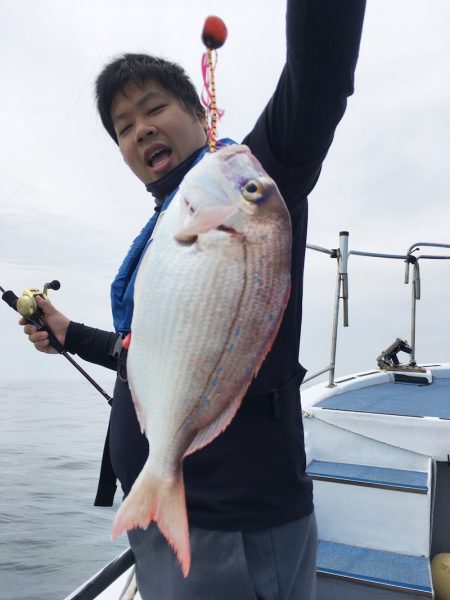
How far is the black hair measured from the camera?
4.99 ft

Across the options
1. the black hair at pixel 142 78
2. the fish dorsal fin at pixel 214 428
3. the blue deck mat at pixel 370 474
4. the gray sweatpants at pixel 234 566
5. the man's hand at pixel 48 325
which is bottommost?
the blue deck mat at pixel 370 474

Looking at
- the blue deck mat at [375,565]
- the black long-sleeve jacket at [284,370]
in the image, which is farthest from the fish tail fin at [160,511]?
the blue deck mat at [375,565]

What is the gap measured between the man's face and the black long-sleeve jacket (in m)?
0.25

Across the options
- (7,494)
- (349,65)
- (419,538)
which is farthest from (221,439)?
(7,494)

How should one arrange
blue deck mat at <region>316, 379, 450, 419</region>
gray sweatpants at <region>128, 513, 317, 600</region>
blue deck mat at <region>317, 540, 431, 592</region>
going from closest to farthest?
gray sweatpants at <region>128, 513, 317, 600</region>
blue deck mat at <region>317, 540, 431, 592</region>
blue deck mat at <region>316, 379, 450, 419</region>

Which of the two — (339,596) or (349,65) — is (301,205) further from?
(339,596)

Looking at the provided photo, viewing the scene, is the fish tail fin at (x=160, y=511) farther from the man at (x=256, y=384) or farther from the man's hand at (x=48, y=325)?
the man's hand at (x=48, y=325)

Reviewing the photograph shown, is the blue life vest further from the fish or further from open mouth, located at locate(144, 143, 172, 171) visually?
the fish

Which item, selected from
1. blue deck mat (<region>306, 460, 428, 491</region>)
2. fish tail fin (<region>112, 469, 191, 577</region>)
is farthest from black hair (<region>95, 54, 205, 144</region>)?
blue deck mat (<region>306, 460, 428, 491</region>)

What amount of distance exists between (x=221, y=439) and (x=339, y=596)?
7.23ft

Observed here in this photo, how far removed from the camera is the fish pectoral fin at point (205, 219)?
0.95 m

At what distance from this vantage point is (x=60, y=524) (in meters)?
7.30

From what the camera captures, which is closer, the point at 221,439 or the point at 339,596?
the point at 221,439

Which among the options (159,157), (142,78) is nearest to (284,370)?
(159,157)
